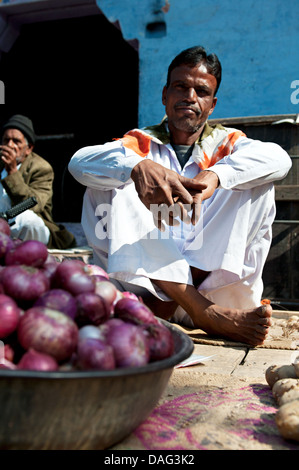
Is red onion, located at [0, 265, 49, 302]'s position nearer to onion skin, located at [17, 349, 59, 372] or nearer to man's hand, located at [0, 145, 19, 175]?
onion skin, located at [17, 349, 59, 372]

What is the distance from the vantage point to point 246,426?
4.37 ft

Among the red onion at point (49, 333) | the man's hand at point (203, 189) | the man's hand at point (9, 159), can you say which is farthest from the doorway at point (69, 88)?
the red onion at point (49, 333)

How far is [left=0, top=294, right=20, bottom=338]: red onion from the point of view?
1118 millimetres

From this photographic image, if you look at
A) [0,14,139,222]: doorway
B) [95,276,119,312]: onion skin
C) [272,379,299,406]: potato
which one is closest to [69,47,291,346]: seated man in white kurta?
[272,379,299,406]: potato

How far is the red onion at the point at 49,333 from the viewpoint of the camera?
1060mm

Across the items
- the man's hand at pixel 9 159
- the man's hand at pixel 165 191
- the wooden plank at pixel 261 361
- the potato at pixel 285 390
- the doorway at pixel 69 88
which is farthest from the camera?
the doorway at pixel 69 88

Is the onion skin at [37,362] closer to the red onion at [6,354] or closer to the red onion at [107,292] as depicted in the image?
the red onion at [6,354]

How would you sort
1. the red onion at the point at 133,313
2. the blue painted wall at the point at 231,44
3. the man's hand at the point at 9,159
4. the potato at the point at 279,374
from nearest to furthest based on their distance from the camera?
the red onion at the point at 133,313 < the potato at the point at 279,374 < the blue painted wall at the point at 231,44 < the man's hand at the point at 9,159

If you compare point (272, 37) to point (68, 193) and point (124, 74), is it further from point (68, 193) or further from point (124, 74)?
point (68, 193)

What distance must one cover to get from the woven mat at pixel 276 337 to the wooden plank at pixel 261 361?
8 cm

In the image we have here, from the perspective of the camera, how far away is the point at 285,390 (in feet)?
4.95

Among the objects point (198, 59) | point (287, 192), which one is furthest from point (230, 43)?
point (198, 59)

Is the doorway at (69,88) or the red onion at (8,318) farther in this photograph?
the doorway at (69,88)

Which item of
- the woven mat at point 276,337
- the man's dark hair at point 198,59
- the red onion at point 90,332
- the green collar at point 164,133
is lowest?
the woven mat at point 276,337
